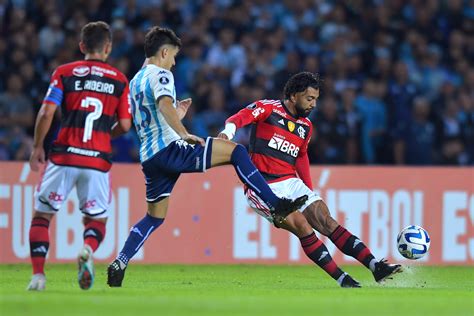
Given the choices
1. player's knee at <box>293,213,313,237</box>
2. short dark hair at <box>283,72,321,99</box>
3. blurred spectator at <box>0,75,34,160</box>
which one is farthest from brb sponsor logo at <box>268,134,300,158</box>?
blurred spectator at <box>0,75,34,160</box>

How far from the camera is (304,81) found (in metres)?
10.2

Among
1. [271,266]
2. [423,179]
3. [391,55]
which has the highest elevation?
[391,55]

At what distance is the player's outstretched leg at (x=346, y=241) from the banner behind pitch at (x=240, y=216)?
3.99 metres

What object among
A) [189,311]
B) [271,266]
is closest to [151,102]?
[189,311]

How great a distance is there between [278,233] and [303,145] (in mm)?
3908

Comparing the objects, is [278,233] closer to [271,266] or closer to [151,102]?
[271,266]

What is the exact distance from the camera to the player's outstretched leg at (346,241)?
9820 millimetres

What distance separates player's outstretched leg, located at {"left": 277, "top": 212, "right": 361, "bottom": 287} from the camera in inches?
385

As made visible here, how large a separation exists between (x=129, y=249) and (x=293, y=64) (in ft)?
24.8

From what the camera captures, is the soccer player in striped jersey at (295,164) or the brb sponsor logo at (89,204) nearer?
the brb sponsor logo at (89,204)

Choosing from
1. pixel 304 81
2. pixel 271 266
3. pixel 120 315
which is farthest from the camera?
pixel 271 266

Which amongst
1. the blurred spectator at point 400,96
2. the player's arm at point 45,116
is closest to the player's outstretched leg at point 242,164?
the player's arm at point 45,116

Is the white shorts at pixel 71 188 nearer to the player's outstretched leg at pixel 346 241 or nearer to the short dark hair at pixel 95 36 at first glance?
the short dark hair at pixel 95 36

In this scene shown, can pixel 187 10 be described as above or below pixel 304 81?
above
